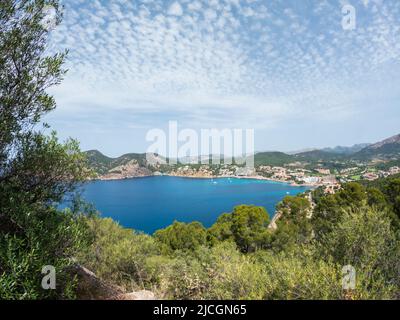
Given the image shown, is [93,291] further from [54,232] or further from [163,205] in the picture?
[163,205]

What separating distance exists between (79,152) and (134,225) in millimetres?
68635

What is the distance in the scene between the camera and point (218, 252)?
49.5 ft

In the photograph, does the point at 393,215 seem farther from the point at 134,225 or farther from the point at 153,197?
the point at 153,197

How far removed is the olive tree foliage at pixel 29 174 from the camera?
4578 millimetres

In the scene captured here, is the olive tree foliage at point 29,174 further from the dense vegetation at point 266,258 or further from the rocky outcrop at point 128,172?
the rocky outcrop at point 128,172

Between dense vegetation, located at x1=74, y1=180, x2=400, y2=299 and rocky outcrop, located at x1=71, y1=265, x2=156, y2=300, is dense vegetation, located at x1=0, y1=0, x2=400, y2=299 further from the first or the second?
rocky outcrop, located at x1=71, y1=265, x2=156, y2=300

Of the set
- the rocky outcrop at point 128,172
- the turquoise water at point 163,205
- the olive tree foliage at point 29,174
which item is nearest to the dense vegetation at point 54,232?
the olive tree foliage at point 29,174

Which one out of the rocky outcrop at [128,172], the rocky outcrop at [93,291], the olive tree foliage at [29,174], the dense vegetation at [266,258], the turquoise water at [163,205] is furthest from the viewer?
the rocky outcrop at [128,172]

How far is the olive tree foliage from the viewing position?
4578mm

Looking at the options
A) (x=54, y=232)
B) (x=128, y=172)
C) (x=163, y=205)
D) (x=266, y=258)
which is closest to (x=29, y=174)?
(x=54, y=232)

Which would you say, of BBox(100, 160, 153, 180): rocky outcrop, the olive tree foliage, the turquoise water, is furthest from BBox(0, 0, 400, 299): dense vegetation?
BBox(100, 160, 153, 180): rocky outcrop

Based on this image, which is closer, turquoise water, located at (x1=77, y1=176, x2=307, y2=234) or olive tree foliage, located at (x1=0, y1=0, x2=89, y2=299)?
olive tree foliage, located at (x1=0, y1=0, x2=89, y2=299)

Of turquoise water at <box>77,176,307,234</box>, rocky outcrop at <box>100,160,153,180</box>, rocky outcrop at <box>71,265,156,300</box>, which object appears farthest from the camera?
rocky outcrop at <box>100,160,153,180</box>
